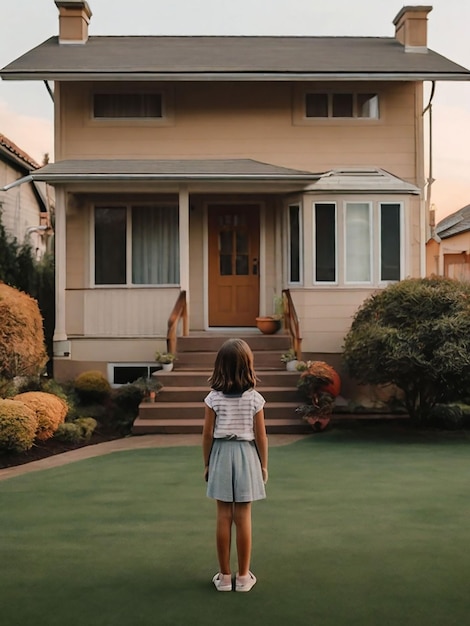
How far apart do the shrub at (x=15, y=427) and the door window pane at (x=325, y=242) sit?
262 inches

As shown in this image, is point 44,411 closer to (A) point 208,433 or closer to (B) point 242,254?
(B) point 242,254

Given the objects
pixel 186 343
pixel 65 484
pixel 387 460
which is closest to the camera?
pixel 65 484

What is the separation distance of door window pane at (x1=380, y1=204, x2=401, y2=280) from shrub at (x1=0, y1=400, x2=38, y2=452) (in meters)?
7.57

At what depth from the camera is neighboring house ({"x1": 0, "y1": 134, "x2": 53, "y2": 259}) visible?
65.2 feet

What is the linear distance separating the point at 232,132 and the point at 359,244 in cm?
340

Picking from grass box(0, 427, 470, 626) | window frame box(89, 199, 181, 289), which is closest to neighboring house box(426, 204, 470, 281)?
window frame box(89, 199, 181, 289)

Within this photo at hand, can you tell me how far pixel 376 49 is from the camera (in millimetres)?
17375

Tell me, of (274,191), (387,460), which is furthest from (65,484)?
(274,191)

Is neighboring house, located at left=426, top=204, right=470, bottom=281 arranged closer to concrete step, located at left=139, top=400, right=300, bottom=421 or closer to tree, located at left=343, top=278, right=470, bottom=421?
tree, located at left=343, top=278, right=470, bottom=421

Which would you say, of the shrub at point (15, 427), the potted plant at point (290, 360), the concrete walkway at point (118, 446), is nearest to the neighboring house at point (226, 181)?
the potted plant at point (290, 360)

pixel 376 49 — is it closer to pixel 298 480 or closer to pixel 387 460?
pixel 387 460

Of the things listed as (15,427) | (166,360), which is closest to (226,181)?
(166,360)

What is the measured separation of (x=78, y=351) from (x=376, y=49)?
29.5 feet

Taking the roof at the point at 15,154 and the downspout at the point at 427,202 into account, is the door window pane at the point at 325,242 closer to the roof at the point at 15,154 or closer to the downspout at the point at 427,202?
the downspout at the point at 427,202
